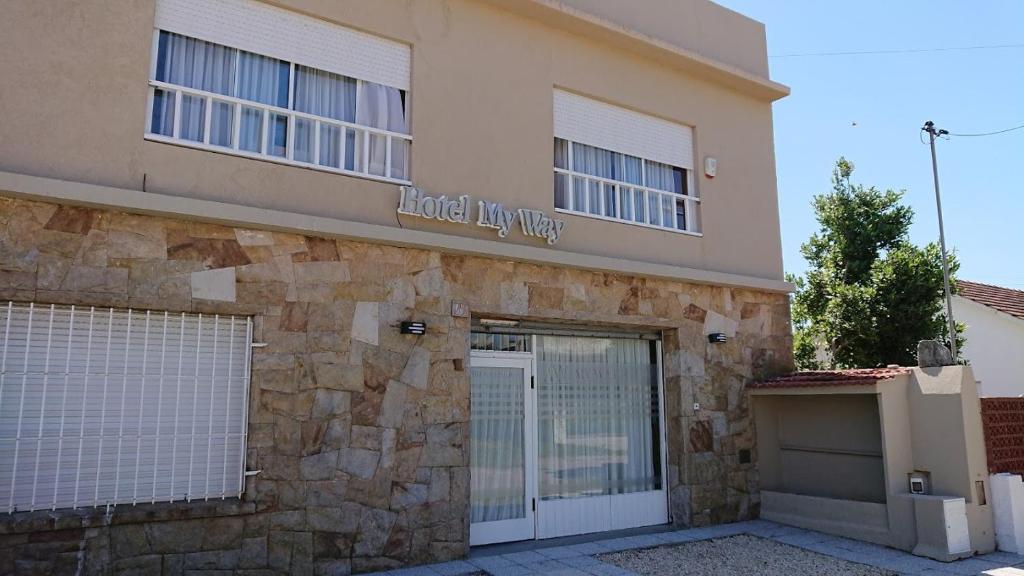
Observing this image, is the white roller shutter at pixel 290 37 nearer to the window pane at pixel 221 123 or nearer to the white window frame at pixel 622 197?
the window pane at pixel 221 123

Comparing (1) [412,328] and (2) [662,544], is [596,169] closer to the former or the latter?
(1) [412,328]

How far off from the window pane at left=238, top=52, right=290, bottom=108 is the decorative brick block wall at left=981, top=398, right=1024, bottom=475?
920 centimetres

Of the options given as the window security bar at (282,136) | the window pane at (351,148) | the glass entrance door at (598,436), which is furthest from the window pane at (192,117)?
the glass entrance door at (598,436)

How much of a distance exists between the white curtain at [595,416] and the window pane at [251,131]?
13.9 feet

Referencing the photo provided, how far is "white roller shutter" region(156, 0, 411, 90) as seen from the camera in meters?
7.08

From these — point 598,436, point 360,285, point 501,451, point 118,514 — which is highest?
point 360,285

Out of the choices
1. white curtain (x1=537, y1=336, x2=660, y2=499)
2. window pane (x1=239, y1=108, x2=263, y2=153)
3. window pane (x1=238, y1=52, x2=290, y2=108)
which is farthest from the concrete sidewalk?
window pane (x1=238, y1=52, x2=290, y2=108)

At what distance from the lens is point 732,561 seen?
8.09m

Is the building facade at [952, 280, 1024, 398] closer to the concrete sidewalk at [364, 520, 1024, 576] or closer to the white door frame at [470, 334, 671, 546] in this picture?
the concrete sidewalk at [364, 520, 1024, 576]

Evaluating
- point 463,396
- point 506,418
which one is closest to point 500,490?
point 506,418

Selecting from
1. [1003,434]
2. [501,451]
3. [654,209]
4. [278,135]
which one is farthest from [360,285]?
[1003,434]

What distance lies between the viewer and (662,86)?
34.9 ft

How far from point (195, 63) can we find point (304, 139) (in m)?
1.28

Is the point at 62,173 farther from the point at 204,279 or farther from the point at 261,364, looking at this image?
the point at 261,364
